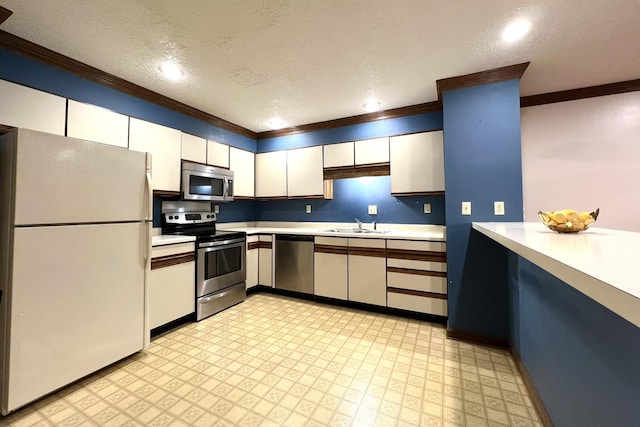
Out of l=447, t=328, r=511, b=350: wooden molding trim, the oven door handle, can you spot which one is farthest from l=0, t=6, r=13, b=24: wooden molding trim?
l=447, t=328, r=511, b=350: wooden molding trim

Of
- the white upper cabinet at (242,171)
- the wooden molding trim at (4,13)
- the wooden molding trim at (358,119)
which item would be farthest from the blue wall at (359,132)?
the wooden molding trim at (4,13)

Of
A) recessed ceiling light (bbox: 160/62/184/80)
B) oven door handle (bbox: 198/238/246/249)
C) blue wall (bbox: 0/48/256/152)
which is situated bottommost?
oven door handle (bbox: 198/238/246/249)

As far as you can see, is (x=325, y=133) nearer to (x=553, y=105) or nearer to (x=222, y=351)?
(x=553, y=105)

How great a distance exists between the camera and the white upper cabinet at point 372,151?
3195mm

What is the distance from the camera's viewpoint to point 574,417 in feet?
3.57

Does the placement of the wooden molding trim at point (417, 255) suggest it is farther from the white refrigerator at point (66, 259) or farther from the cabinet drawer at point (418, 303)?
the white refrigerator at point (66, 259)

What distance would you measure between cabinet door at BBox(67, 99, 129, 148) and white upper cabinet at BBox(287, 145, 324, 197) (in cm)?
196

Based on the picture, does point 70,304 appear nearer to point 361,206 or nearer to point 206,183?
point 206,183

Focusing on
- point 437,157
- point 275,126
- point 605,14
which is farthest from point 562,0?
point 275,126

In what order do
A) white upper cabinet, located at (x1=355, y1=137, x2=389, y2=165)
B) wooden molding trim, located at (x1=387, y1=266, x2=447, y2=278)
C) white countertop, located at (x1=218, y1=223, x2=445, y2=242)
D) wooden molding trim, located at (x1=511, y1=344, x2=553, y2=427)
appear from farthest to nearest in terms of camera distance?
white upper cabinet, located at (x1=355, y1=137, x2=389, y2=165) < white countertop, located at (x1=218, y1=223, x2=445, y2=242) < wooden molding trim, located at (x1=387, y1=266, x2=447, y2=278) < wooden molding trim, located at (x1=511, y1=344, x2=553, y2=427)

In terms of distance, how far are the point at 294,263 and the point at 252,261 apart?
598 mm

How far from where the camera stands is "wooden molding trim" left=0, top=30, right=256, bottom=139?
1.89 m

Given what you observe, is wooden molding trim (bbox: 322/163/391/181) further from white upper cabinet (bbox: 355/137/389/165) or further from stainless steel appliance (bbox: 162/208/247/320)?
stainless steel appliance (bbox: 162/208/247/320)

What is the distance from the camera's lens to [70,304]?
166 cm
